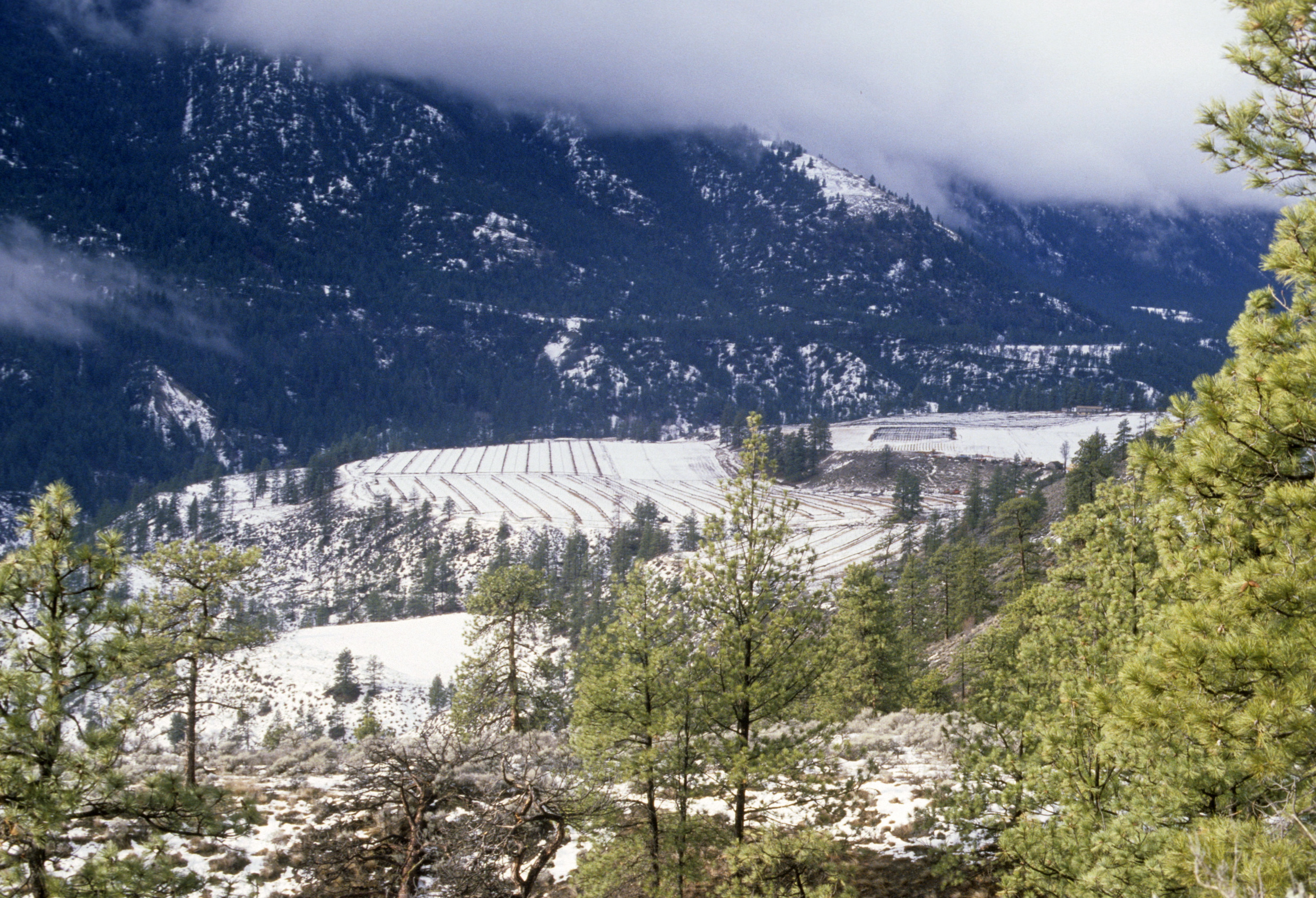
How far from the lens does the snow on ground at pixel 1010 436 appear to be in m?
152

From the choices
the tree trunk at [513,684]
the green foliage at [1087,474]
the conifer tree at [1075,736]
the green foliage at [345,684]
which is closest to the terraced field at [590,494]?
the green foliage at [1087,474]

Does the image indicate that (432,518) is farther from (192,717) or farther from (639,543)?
(192,717)

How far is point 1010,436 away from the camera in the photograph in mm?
169000

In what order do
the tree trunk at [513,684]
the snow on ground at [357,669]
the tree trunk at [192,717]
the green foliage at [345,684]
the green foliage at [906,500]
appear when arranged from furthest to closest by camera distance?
1. the green foliage at [906,500]
2. the green foliage at [345,684]
3. the snow on ground at [357,669]
4. the tree trunk at [513,684]
5. the tree trunk at [192,717]

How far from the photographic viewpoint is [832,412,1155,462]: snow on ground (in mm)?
151625

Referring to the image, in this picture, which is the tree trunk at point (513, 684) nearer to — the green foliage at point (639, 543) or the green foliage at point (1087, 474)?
the green foliage at point (1087, 474)

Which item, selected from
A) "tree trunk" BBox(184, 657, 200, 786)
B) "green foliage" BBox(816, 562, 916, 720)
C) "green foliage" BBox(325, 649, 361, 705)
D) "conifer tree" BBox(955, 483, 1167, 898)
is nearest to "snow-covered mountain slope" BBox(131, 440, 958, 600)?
"green foliage" BBox(325, 649, 361, 705)

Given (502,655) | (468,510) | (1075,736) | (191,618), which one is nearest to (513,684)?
(502,655)

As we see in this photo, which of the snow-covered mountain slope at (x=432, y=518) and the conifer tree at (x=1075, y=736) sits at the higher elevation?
the conifer tree at (x=1075, y=736)

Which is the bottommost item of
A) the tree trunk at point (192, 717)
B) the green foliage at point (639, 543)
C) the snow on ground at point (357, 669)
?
the snow on ground at point (357, 669)

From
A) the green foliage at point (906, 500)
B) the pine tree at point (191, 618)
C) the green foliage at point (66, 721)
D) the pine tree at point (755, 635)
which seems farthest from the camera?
the green foliage at point (906, 500)

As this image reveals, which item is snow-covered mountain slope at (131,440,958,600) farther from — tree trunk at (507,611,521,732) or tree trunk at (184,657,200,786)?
tree trunk at (184,657,200,786)

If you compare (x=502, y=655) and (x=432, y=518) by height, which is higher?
(x=502, y=655)

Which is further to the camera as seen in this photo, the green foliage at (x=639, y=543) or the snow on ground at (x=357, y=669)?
the green foliage at (x=639, y=543)
